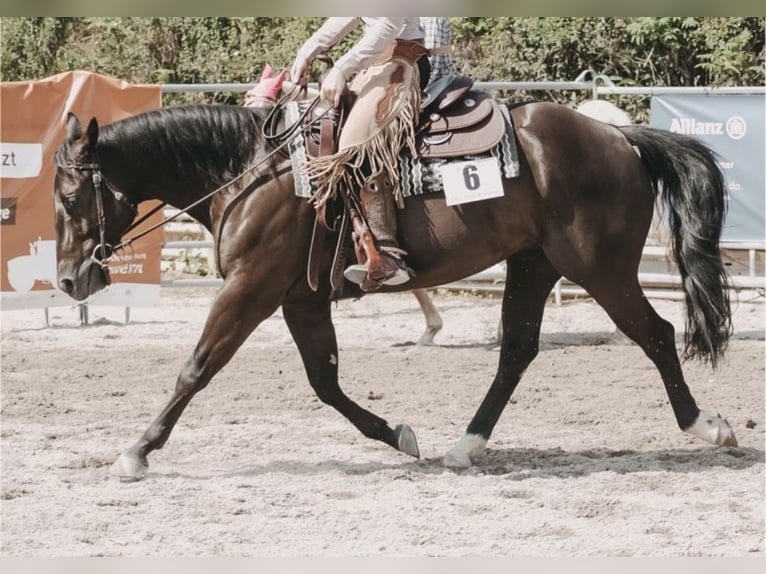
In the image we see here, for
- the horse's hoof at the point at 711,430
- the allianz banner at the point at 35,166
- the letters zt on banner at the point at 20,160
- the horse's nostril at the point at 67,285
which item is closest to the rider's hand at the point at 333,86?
the horse's nostril at the point at 67,285

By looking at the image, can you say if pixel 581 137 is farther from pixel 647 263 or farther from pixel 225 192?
pixel 647 263

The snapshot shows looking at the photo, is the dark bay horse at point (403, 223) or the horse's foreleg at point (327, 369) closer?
the dark bay horse at point (403, 223)

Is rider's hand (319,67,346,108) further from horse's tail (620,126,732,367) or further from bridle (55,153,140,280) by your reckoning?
horse's tail (620,126,732,367)

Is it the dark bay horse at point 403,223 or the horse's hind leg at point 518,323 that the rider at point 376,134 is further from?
the horse's hind leg at point 518,323

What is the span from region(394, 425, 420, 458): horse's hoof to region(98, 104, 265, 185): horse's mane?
4.84 ft

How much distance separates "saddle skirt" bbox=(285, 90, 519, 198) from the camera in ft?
17.2

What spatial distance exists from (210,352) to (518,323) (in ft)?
5.21

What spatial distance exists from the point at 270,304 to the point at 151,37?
425 inches

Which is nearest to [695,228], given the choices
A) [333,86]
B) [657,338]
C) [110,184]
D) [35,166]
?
[657,338]

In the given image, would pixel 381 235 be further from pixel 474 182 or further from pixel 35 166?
pixel 35 166

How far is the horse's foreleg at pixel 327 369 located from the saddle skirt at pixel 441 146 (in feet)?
2.20

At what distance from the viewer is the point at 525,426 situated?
20.9 feet

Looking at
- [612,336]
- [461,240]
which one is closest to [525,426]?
[461,240]

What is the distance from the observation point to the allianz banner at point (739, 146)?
377 inches
